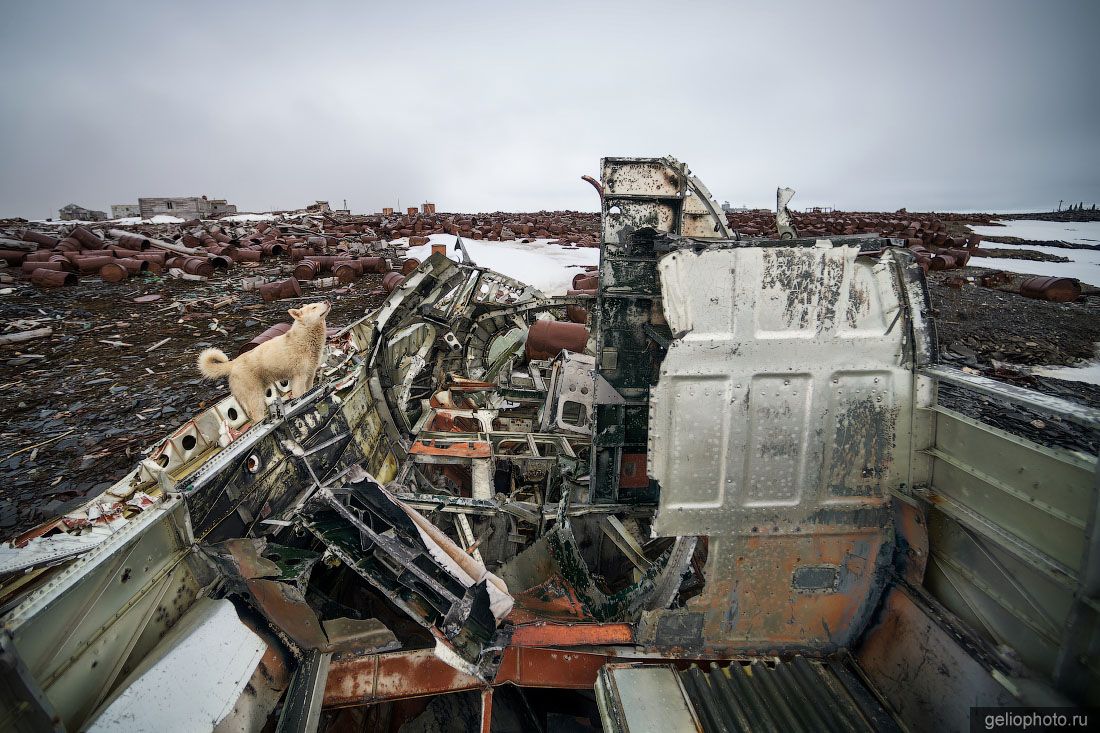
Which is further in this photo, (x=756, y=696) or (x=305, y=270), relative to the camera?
(x=305, y=270)

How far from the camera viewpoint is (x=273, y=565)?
2.10 metres

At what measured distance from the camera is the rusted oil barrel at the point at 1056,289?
9.27 m

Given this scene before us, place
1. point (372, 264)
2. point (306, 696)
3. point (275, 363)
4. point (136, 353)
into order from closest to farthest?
point (306, 696), point (275, 363), point (136, 353), point (372, 264)

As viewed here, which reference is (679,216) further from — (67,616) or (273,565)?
(67,616)

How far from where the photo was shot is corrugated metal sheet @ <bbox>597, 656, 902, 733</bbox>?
78.1 inches

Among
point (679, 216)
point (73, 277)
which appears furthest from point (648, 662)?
point (73, 277)

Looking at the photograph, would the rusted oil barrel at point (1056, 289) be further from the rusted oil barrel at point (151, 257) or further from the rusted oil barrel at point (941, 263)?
the rusted oil barrel at point (151, 257)

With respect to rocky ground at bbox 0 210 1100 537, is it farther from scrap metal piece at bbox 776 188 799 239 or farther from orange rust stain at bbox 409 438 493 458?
scrap metal piece at bbox 776 188 799 239

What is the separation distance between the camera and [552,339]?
541 cm

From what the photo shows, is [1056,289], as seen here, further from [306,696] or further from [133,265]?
[133,265]

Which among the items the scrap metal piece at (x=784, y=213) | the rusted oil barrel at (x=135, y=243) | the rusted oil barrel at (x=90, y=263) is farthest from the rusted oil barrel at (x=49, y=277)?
the scrap metal piece at (x=784, y=213)

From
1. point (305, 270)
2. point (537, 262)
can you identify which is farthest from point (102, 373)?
point (537, 262)

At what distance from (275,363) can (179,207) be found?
32236 mm

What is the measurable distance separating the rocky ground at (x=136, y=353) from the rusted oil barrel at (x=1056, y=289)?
0.23 metres
